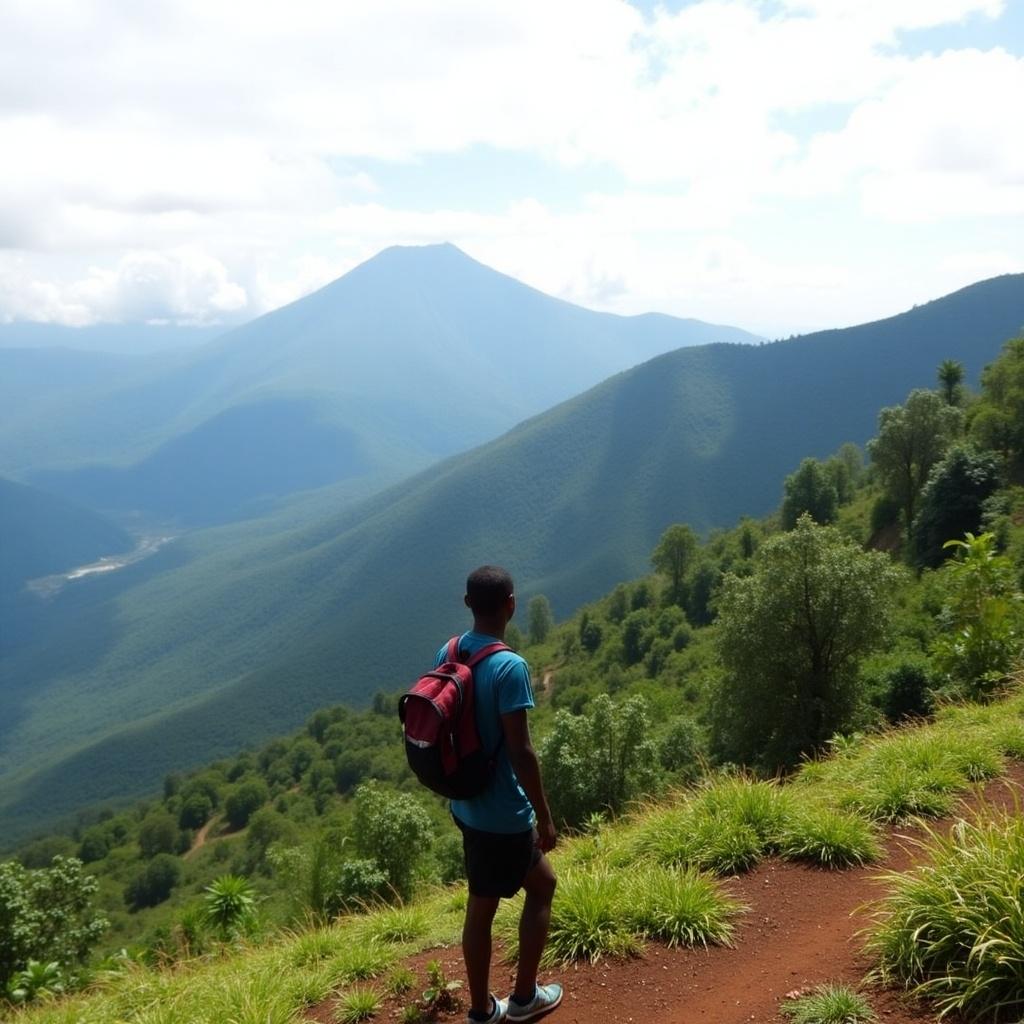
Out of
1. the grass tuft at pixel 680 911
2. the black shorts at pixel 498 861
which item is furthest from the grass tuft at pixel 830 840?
the black shorts at pixel 498 861

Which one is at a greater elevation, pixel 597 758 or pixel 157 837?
pixel 597 758

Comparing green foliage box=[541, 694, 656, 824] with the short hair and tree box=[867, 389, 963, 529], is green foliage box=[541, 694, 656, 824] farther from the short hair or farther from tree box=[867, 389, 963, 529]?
tree box=[867, 389, 963, 529]

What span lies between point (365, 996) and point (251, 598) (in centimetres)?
20093

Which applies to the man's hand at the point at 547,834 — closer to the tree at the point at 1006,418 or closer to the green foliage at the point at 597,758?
the green foliage at the point at 597,758

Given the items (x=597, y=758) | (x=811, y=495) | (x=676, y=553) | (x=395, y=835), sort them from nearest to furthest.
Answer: (x=395, y=835) < (x=597, y=758) < (x=811, y=495) < (x=676, y=553)

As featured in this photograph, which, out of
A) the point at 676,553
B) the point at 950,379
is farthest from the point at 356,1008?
the point at 676,553

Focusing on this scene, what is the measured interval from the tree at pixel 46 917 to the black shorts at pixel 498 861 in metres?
16.7

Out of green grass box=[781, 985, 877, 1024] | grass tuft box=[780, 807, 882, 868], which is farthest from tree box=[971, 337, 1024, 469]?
green grass box=[781, 985, 877, 1024]

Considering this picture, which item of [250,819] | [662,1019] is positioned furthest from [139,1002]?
[250,819]

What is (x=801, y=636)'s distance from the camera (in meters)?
18.6

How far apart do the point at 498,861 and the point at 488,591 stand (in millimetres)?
1482

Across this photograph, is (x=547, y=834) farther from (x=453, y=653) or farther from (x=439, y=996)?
(x=439, y=996)

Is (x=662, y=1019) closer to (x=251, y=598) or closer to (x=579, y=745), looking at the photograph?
(x=579, y=745)

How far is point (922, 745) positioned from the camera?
24.4 ft
